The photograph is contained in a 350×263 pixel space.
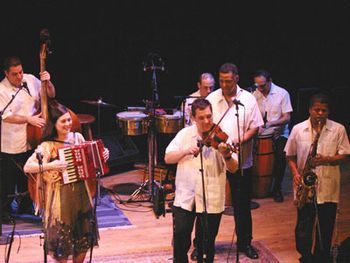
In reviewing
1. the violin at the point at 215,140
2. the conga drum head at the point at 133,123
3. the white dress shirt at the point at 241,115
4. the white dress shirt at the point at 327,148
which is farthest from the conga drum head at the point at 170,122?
the violin at the point at 215,140

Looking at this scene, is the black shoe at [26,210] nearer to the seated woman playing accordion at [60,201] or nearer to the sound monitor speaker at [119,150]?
the sound monitor speaker at [119,150]

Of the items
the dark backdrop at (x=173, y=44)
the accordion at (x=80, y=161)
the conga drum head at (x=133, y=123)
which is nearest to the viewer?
the accordion at (x=80, y=161)

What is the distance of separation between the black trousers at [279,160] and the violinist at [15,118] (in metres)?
3.04

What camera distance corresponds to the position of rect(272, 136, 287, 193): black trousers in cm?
824

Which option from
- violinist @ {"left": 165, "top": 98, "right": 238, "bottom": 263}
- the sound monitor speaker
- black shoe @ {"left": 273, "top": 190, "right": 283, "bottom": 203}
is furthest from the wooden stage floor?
violinist @ {"left": 165, "top": 98, "right": 238, "bottom": 263}

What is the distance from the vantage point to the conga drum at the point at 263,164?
812 centimetres

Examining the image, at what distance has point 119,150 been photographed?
978 cm

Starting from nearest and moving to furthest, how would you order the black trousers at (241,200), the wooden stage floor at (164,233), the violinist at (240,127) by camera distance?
the violinist at (240,127)
the black trousers at (241,200)
the wooden stage floor at (164,233)

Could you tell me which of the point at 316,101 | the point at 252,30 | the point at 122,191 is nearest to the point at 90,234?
the point at 316,101

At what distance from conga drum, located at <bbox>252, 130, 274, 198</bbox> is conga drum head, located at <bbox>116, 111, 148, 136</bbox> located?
1449 millimetres

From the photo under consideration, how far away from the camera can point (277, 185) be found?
325 inches

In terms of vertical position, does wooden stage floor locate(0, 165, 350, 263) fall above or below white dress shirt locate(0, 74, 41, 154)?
below

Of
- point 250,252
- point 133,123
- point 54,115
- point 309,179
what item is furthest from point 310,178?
point 133,123

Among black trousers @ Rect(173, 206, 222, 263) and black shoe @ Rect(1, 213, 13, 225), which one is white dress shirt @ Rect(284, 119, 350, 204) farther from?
black shoe @ Rect(1, 213, 13, 225)
